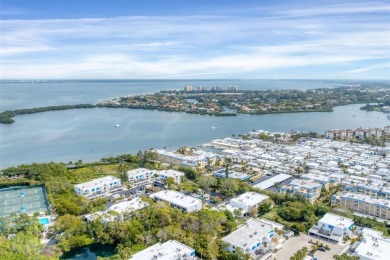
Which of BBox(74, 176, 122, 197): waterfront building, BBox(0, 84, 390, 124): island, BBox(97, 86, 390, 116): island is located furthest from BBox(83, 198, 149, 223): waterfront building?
BBox(97, 86, 390, 116): island

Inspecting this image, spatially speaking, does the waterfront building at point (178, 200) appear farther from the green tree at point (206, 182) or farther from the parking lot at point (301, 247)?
the parking lot at point (301, 247)

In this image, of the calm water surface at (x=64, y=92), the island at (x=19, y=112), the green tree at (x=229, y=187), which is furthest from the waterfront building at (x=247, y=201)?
the calm water surface at (x=64, y=92)

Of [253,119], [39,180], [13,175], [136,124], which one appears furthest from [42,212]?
[253,119]

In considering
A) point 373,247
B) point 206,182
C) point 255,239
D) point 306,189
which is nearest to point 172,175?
point 206,182

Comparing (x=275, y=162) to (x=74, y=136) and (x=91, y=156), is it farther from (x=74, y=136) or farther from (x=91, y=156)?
(x=74, y=136)

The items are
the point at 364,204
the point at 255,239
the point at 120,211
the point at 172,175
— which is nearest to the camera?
the point at 255,239

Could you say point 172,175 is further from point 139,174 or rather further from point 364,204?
A: point 364,204
